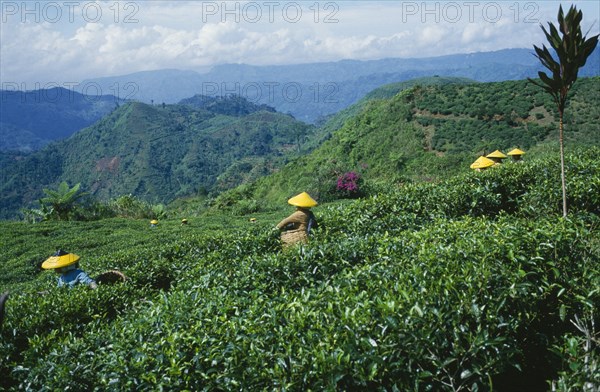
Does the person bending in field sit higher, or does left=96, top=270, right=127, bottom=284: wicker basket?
the person bending in field

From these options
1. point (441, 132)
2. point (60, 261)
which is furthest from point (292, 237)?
point (441, 132)

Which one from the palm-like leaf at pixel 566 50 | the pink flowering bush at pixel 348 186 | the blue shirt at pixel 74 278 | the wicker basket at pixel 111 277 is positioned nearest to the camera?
the palm-like leaf at pixel 566 50

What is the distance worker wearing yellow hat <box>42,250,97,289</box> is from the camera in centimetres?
627

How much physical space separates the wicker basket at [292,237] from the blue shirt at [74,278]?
290cm

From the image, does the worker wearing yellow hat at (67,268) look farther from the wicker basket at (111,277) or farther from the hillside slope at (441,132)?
the hillside slope at (441,132)

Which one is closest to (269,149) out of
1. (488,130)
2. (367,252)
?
(488,130)

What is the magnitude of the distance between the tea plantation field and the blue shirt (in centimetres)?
36

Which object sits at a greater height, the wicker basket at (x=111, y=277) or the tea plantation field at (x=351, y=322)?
the tea plantation field at (x=351, y=322)

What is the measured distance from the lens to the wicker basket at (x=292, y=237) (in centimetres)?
725

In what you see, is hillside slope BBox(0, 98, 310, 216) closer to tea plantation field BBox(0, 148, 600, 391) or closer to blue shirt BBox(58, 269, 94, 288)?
blue shirt BBox(58, 269, 94, 288)

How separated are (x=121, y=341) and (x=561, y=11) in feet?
20.0

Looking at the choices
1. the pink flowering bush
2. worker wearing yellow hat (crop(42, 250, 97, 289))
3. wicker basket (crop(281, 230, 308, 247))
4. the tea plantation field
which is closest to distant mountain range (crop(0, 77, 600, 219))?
the pink flowering bush

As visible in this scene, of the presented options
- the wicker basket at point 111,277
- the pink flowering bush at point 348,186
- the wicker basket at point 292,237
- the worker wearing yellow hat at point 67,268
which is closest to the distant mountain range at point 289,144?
the pink flowering bush at point 348,186

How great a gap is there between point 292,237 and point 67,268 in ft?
11.0
